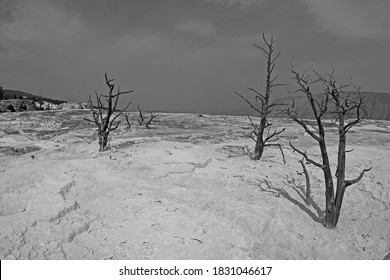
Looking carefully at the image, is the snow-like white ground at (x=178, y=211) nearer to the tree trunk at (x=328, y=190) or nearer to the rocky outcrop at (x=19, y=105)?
the tree trunk at (x=328, y=190)

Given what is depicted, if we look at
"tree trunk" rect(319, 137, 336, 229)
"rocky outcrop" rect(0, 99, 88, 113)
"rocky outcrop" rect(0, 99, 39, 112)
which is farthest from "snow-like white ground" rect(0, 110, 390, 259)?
"rocky outcrop" rect(0, 99, 88, 113)

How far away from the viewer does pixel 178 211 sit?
229 inches

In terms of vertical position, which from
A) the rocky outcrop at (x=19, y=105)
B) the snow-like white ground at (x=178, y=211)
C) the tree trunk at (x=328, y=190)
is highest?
the rocky outcrop at (x=19, y=105)

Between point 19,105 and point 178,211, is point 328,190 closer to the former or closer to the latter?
point 178,211

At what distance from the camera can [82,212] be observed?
18.8ft

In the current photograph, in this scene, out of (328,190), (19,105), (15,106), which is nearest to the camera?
(328,190)

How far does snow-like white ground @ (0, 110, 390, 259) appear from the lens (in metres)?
4.66

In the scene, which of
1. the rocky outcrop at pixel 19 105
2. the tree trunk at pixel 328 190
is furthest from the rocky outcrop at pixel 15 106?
the tree trunk at pixel 328 190

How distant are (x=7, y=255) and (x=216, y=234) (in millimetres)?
3268

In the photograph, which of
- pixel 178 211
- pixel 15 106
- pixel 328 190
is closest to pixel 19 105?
pixel 15 106

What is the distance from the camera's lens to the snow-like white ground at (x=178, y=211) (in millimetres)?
4664

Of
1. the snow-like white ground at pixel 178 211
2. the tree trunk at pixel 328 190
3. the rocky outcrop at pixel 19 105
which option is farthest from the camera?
the rocky outcrop at pixel 19 105

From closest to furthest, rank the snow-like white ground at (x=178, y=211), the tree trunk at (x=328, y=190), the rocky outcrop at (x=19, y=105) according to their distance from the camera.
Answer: the snow-like white ground at (x=178, y=211)
the tree trunk at (x=328, y=190)
the rocky outcrop at (x=19, y=105)
